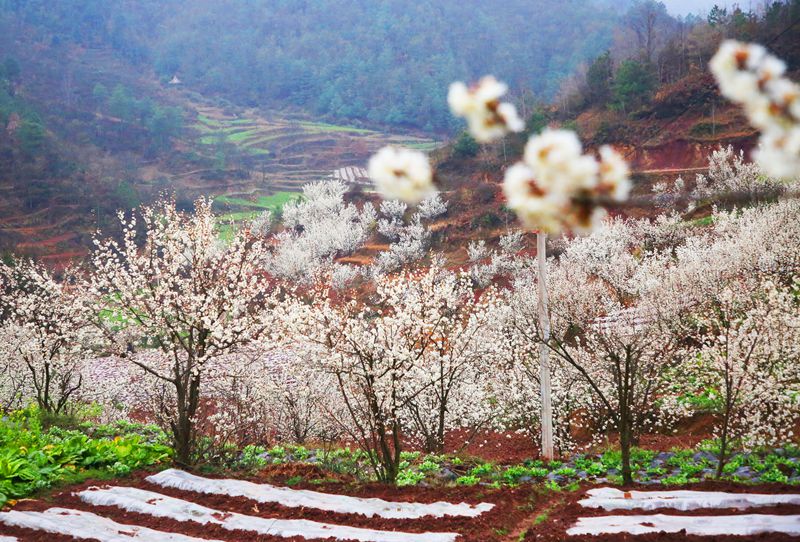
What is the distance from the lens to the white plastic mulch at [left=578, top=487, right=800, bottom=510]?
325 inches

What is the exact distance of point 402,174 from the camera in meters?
1.71

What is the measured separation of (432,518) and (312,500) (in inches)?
86.6

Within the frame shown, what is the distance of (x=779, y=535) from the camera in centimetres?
675

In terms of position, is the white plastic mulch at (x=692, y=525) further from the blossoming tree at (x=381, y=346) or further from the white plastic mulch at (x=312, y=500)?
the blossoming tree at (x=381, y=346)

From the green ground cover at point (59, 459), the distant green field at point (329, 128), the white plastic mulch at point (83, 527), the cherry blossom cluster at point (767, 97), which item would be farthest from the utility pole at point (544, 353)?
the distant green field at point (329, 128)

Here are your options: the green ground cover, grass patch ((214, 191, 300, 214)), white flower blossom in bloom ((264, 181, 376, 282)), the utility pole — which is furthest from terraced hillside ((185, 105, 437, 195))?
the green ground cover

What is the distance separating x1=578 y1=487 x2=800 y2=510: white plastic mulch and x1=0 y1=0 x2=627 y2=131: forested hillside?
250 feet

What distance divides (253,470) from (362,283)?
35563 mm

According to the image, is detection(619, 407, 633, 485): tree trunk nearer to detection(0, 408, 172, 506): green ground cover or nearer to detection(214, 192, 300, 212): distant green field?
detection(0, 408, 172, 506): green ground cover

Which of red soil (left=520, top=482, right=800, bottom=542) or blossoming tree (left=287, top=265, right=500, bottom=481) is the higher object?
blossoming tree (left=287, top=265, right=500, bottom=481)

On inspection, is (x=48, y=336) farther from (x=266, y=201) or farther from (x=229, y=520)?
(x=266, y=201)

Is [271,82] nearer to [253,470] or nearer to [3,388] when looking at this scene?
[3,388]

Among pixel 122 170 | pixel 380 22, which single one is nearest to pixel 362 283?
pixel 122 170

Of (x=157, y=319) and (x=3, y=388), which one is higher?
(x=157, y=319)
